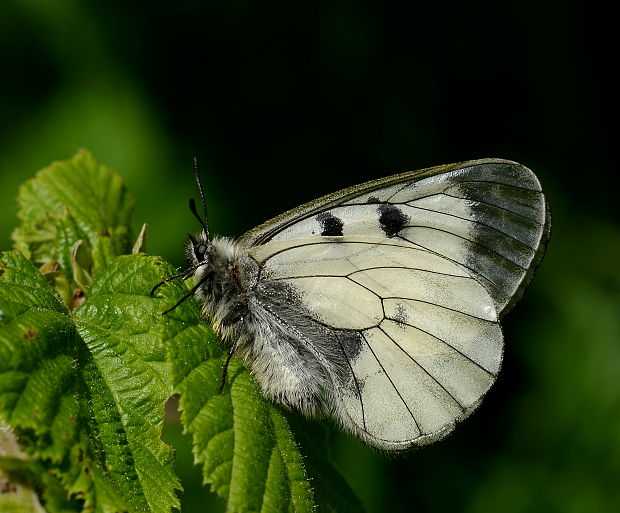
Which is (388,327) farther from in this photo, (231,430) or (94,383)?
(94,383)

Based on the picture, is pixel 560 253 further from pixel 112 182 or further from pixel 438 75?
pixel 112 182

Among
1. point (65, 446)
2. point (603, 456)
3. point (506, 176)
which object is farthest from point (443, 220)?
Answer: point (603, 456)

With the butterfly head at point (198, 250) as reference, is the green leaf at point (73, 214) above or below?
above

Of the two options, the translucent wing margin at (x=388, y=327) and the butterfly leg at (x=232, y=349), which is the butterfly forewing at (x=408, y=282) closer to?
the translucent wing margin at (x=388, y=327)

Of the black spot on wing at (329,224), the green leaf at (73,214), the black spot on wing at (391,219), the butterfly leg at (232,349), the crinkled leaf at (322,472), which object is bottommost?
the crinkled leaf at (322,472)

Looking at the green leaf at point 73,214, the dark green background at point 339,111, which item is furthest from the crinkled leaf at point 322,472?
the dark green background at point 339,111

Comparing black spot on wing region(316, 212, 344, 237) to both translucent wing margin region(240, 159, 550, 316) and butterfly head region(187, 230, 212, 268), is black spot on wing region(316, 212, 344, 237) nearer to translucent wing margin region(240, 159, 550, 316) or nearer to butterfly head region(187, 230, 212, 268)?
translucent wing margin region(240, 159, 550, 316)
